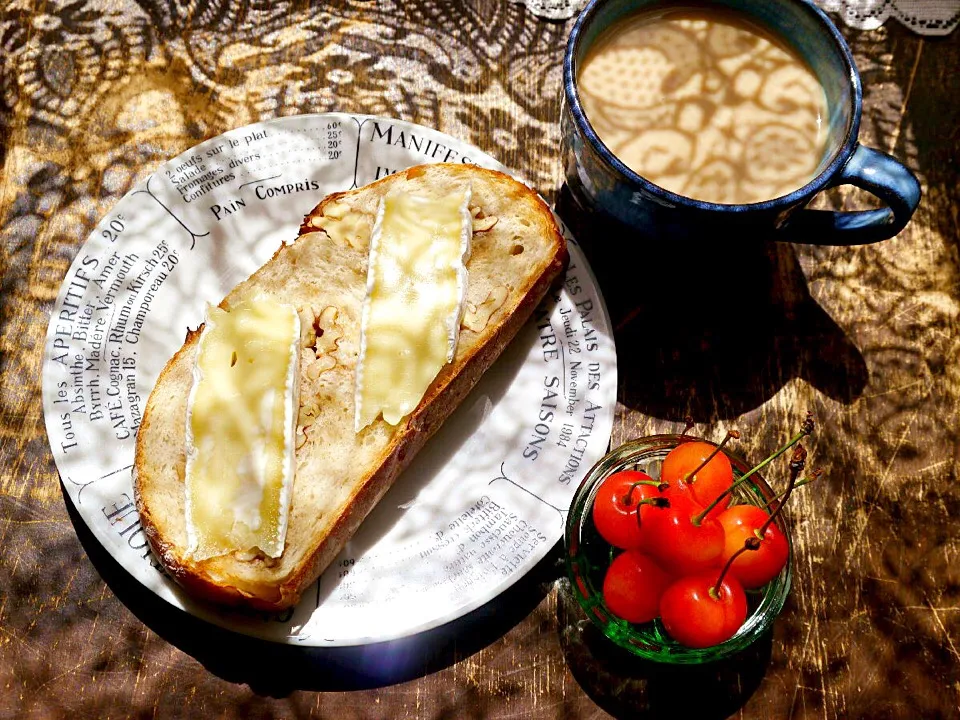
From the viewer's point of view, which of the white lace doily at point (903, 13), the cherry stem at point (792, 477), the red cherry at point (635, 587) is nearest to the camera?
the cherry stem at point (792, 477)

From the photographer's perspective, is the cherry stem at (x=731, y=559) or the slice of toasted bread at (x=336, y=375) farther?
the slice of toasted bread at (x=336, y=375)

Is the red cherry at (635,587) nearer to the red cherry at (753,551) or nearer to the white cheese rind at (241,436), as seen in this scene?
the red cherry at (753,551)

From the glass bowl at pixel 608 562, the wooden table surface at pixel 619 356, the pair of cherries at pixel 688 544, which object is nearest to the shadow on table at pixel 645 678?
the wooden table surface at pixel 619 356

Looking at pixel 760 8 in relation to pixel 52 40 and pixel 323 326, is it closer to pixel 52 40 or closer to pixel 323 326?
pixel 323 326

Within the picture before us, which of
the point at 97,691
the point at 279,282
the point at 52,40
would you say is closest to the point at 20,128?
the point at 52,40

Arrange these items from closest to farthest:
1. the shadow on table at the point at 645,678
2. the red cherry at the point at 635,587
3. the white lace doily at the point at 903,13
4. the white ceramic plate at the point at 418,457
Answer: the red cherry at the point at 635,587 → the white ceramic plate at the point at 418,457 → the shadow on table at the point at 645,678 → the white lace doily at the point at 903,13

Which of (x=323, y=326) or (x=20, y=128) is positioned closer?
(x=323, y=326)

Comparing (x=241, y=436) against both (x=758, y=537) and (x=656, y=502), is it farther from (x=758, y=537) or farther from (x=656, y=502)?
(x=758, y=537)
